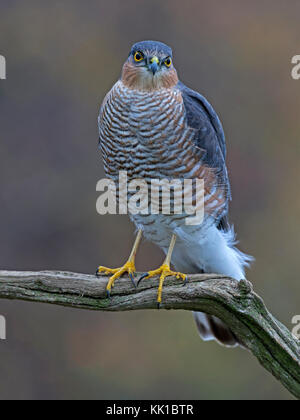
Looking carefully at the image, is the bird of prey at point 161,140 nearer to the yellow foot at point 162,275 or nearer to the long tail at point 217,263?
the yellow foot at point 162,275

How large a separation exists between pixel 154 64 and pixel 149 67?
0.04 m

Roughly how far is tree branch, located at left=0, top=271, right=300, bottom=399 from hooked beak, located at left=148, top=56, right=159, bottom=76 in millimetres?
1215

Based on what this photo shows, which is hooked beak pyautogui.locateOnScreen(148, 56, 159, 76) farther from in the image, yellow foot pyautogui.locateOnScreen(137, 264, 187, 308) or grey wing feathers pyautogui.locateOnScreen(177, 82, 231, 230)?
yellow foot pyautogui.locateOnScreen(137, 264, 187, 308)

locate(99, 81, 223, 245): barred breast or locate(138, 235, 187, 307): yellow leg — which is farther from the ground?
locate(99, 81, 223, 245): barred breast

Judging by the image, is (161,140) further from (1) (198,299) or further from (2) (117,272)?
(1) (198,299)

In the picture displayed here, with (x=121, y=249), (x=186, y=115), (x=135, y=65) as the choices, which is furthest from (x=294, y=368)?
(x=121, y=249)

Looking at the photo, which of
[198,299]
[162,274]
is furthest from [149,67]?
[198,299]

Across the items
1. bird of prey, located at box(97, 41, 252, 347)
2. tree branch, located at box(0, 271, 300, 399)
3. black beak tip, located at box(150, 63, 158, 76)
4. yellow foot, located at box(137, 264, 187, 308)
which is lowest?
tree branch, located at box(0, 271, 300, 399)

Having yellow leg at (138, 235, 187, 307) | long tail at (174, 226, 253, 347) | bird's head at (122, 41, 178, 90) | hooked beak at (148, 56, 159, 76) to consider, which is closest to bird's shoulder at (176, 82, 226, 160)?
bird's head at (122, 41, 178, 90)

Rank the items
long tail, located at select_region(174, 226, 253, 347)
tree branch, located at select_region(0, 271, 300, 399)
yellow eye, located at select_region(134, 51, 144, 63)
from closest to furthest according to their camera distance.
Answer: tree branch, located at select_region(0, 271, 300, 399), yellow eye, located at select_region(134, 51, 144, 63), long tail, located at select_region(174, 226, 253, 347)

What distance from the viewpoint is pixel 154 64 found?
13.4 feet

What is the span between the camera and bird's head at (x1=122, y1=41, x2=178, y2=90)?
4.11 meters

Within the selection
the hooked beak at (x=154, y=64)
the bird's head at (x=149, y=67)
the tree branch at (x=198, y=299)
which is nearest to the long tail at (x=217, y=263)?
the tree branch at (x=198, y=299)

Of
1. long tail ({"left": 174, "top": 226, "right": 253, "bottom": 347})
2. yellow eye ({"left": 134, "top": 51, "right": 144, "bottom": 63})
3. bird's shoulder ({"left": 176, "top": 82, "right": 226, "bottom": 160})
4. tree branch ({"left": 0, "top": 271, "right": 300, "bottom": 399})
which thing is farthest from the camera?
long tail ({"left": 174, "top": 226, "right": 253, "bottom": 347})
